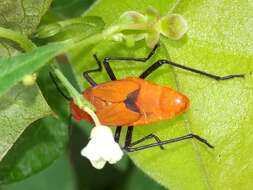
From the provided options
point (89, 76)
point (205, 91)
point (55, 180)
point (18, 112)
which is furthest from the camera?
point (55, 180)

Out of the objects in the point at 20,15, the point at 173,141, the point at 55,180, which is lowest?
the point at 55,180

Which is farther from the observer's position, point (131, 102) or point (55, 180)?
point (55, 180)

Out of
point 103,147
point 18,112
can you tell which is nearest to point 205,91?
point 103,147

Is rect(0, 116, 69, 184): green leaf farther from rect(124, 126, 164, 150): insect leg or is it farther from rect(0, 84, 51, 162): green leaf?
rect(0, 84, 51, 162): green leaf

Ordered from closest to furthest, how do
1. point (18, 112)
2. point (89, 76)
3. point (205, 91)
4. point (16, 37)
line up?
point (16, 37), point (18, 112), point (205, 91), point (89, 76)

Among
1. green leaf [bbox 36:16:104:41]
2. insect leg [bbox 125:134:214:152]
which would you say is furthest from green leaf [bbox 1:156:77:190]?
green leaf [bbox 36:16:104:41]

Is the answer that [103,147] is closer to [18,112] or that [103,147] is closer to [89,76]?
[18,112]

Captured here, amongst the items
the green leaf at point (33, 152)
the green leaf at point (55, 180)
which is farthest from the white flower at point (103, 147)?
the green leaf at point (55, 180)

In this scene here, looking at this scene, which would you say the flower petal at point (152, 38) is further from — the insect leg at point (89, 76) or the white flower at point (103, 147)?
the white flower at point (103, 147)
